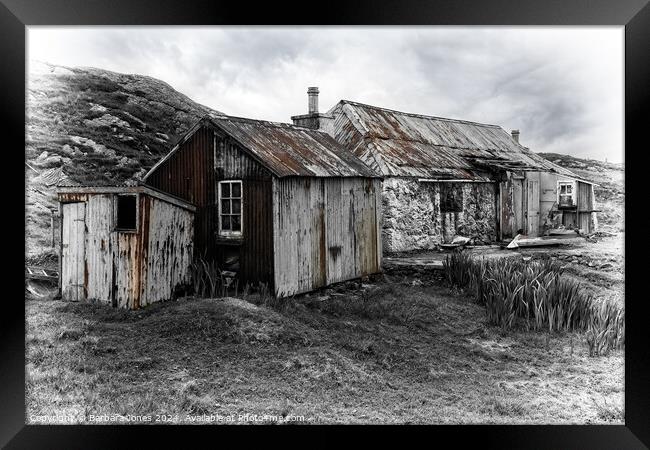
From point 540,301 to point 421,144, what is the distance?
25.7 ft

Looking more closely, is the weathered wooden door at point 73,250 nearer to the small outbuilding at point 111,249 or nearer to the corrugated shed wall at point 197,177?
the small outbuilding at point 111,249

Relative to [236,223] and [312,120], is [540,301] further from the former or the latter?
[312,120]

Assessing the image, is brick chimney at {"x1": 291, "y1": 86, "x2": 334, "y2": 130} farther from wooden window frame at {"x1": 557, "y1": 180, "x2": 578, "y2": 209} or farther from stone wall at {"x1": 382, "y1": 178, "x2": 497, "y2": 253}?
wooden window frame at {"x1": 557, "y1": 180, "x2": 578, "y2": 209}

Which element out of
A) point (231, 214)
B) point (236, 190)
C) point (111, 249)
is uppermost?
point (236, 190)

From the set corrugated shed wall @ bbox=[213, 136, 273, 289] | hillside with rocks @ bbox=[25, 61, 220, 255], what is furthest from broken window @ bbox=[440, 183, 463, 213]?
hillside with rocks @ bbox=[25, 61, 220, 255]

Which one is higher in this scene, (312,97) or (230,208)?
(312,97)

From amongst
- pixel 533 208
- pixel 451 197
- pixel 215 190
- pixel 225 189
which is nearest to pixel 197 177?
pixel 215 190

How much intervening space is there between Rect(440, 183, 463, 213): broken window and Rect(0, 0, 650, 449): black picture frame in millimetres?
7165

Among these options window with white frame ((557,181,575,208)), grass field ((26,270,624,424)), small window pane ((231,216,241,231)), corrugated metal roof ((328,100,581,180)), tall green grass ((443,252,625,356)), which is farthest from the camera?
corrugated metal roof ((328,100,581,180))

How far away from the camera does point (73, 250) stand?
26.2ft

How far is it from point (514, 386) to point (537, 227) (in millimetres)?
5425

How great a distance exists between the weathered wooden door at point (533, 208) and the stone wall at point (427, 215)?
2.76 feet

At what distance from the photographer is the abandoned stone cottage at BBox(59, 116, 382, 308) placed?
7.88 m
